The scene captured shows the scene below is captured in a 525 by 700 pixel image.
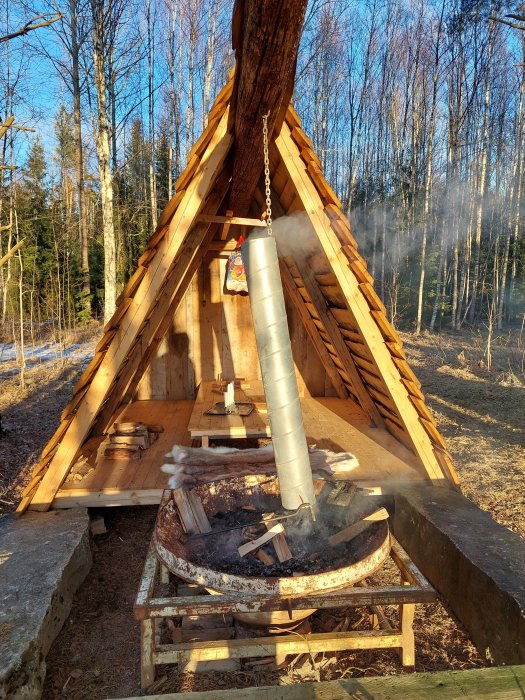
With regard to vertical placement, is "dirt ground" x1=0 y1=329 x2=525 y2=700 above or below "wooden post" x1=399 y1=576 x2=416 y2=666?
below

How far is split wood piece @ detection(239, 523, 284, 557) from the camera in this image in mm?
2303

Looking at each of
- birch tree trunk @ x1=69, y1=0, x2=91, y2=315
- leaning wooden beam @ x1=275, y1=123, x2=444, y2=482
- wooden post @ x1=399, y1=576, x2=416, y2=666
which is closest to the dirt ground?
wooden post @ x1=399, y1=576, x2=416, y2=666

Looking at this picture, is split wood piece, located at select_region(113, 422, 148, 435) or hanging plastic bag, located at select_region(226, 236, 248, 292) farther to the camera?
hanging plastic bag, located at select_region(226, 236, 248, 292)

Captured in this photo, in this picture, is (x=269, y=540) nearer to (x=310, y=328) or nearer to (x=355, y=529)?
(x=355, y=529)

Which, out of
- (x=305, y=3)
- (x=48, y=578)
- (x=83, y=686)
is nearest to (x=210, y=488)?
(x=48, y=578)

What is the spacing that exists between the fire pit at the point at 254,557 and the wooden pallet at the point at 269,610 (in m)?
0.07

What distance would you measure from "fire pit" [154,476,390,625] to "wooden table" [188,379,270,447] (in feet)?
3.48

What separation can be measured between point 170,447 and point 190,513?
181 cm

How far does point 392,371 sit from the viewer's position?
3219 mm

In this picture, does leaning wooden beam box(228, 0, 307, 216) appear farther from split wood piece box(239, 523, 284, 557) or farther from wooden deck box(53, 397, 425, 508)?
wooden deck box(53, 397, 425, 508)

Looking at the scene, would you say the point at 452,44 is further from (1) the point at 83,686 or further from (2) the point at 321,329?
(1) the point at 83,686

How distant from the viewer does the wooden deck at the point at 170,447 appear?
3.37m

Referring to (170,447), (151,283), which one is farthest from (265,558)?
(170,447)

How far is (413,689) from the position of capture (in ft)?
3.59
